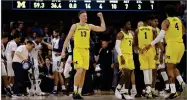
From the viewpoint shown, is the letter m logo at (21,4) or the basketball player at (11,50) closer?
the basketball player at (11,50)

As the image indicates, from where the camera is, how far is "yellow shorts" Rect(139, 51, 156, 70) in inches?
409

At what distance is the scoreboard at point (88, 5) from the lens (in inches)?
579

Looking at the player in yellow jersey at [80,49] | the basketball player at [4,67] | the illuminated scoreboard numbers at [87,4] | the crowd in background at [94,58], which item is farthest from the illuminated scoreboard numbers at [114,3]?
the player in yellow jersey at [80,49]

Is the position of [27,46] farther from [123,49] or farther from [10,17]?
[10,17]

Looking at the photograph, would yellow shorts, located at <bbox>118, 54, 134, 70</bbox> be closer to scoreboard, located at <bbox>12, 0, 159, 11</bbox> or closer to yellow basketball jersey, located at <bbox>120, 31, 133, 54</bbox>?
yellow basketball jersey, located at <bbox>120, 31, 133, 54</bbox>

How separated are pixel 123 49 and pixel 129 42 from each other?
0.74ft

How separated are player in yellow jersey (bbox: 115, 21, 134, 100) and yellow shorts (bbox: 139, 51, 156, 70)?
0.88 feet

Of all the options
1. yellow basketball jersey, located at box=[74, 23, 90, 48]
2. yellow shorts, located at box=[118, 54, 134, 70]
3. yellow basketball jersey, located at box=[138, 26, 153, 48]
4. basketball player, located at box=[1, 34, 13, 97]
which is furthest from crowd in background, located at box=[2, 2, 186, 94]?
yellow basketball jersey, located at box=[74, 23, 90, 48]

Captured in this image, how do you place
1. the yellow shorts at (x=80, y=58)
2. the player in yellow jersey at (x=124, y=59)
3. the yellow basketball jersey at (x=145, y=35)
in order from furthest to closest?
the yellow basketball jersey at (x=145, y=35), the player in yellow jersey at (x=124, y=59), the yellow shorts at (x=80, y=58)

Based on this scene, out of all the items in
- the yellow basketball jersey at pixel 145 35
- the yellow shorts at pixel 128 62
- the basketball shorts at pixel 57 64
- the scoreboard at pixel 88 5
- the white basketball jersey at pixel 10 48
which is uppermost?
the scoreboard at pixel 88 5

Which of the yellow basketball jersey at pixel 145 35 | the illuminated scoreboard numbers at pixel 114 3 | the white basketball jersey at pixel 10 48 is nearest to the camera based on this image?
the yellow basketball jersey at pixel 145 35

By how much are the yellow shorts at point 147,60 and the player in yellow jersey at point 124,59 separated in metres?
0.27

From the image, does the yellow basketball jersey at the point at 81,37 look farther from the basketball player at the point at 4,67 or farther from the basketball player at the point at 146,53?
the basketball player at the point at 4,67

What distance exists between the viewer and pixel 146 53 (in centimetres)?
1045
